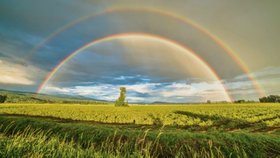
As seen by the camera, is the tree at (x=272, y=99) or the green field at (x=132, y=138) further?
the tree at (x=272, y=99)

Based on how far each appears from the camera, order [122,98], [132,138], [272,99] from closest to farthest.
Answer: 1. [132,138]
2. [122,98]
3. [272,99]

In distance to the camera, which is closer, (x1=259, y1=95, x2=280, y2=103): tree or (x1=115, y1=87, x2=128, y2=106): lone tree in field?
(x1=115, y1=87, x2=128, y2=106): lone tree in field

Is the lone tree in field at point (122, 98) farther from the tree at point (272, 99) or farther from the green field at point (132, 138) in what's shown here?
the tree at point (272, 99)

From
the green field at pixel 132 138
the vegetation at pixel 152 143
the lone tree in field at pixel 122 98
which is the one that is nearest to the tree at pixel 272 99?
the lone tree in field at pixel 122 98

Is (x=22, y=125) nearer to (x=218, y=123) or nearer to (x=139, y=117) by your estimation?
(x=139, y=117)

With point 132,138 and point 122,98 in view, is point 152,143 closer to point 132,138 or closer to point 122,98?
point 132,138

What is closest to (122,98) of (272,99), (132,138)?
(132,138)

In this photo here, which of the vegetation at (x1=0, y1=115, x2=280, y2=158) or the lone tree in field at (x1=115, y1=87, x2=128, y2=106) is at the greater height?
the lone tree in field at (x1=115, y1=87, x2=128, y2=106)

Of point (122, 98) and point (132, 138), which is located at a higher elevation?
point (122, 98)

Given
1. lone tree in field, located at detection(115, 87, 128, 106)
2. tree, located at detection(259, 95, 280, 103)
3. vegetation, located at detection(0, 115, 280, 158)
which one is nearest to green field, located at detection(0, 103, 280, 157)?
vegetation, located at detection(0, 115, 280, 158)

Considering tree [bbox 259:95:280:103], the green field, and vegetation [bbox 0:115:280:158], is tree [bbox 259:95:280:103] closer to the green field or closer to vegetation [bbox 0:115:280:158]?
the green field

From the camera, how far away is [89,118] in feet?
130

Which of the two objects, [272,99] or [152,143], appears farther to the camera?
[272,99]

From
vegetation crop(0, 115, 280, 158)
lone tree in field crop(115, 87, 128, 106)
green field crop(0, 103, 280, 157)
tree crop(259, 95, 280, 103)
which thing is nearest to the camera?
green field crop(0, 103, 280, 157)
